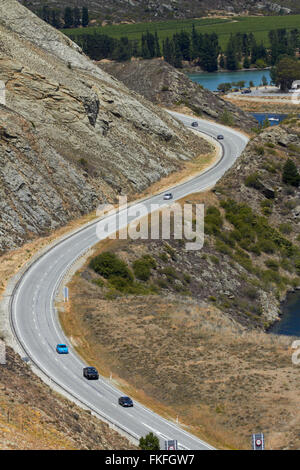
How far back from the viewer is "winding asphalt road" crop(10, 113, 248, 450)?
48781mm

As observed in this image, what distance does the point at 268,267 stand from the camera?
93750 millimetres

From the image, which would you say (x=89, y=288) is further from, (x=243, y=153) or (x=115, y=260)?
(x=243, y=153)

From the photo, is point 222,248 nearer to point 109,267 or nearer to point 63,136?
point 109,267

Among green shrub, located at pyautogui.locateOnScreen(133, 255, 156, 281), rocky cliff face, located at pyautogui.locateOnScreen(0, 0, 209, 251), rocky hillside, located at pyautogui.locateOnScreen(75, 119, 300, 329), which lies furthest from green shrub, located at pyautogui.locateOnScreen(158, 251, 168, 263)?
rocky cliff face, located at pyautogui.locateOnScreen(0, 0, 209, 251)

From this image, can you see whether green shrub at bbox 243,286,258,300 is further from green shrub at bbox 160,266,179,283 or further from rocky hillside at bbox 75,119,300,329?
green shrub at bbox 160,266,179,283

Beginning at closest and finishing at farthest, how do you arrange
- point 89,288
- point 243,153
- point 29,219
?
point 89,288 < point 29,219 < point 243,153

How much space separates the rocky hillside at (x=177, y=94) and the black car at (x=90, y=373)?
96.5 metres

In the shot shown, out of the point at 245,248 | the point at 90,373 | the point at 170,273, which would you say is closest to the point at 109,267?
the point at 170,273

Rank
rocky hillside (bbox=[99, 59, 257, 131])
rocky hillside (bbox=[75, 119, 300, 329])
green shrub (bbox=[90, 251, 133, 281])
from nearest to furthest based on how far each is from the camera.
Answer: green shrub (bbox=[90, 251, 133, 281]), rocky hillside (bbox=[75, 119, 300, 329]), rocky hillside (bbox=[99, 59, 257, 131])

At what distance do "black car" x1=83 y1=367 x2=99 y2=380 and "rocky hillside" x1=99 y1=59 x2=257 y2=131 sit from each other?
96.5 meters

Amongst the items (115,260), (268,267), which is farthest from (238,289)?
(115,260)

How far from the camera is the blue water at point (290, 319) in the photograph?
78.5m

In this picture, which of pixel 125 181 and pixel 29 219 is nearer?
pixel 29 219
